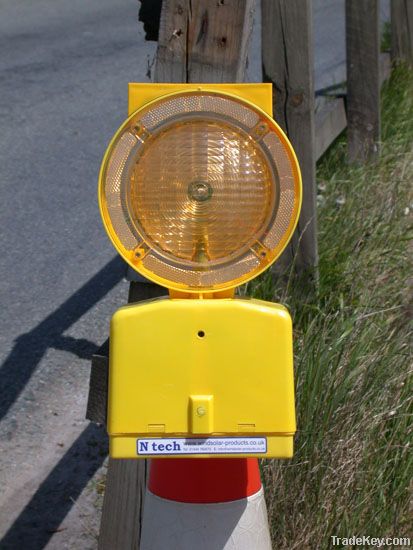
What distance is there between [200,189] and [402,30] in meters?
5.98

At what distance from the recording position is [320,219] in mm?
4625

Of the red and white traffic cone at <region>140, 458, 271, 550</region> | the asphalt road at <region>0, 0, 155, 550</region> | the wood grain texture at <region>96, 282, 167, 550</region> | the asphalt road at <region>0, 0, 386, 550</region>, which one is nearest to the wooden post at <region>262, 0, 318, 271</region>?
the asphalt road at <region>0, 0, 155, 550</region>

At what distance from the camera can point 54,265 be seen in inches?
209

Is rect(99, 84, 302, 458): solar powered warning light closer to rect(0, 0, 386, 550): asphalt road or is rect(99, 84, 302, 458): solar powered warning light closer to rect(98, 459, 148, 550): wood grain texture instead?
rect(98, 459, 148, 550): wood grain texture

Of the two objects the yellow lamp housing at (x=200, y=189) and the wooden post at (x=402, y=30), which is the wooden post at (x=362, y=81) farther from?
the yellow lamp housing at (x=200, y=189)

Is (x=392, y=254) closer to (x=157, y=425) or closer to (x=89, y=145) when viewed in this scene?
(x=157, y=425)

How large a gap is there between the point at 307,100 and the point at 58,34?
761 centimetres

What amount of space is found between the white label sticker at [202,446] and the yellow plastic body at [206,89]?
605mm

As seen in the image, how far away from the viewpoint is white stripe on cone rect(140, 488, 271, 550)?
1.94m

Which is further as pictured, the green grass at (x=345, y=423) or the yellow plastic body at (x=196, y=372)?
the green grass at (x=345, y=423)

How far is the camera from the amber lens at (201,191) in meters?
1.85

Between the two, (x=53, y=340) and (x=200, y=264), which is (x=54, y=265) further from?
(x=200, y=264)

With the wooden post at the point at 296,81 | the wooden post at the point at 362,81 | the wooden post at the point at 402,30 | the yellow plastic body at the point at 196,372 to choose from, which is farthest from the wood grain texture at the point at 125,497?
the wooden post at the point at 402,30

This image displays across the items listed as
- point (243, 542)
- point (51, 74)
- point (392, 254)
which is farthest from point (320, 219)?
point (51, 74)
